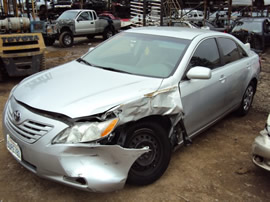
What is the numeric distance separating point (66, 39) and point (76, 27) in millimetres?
1010

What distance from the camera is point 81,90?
115 inches

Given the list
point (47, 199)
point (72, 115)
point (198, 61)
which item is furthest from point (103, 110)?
point (198, 61)

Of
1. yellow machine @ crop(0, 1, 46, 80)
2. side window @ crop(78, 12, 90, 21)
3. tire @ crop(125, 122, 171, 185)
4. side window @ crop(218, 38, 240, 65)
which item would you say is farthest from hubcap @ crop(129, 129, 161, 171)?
side window @ crop(78, 12, 90, 21)

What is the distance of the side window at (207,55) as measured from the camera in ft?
11.9

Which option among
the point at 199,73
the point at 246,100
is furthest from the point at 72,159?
the point at 246,100

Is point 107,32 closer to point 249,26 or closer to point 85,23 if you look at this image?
point 85,23

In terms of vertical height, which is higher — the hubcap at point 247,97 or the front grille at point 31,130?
the front grille at point 31,130

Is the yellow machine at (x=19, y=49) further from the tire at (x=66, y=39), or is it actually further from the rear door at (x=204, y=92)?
the tire at (x=66, y=39)

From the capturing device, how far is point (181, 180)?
10.6 ft

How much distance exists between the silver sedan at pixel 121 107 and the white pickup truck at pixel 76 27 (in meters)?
10.2

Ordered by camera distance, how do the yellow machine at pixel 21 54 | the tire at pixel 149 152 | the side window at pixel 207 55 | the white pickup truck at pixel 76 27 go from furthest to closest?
1. the white pickup truck at pixel 76 27
2. the yellow machine at pixel 21 54
3. the side window at pixel 207 55
4. the tire at pixel 149 152

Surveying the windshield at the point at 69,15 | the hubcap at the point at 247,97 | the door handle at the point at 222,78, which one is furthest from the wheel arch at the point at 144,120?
the windshield at the point at 69,15

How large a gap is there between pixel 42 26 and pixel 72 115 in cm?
597

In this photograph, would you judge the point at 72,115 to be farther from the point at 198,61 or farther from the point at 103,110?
the point at 198,61
